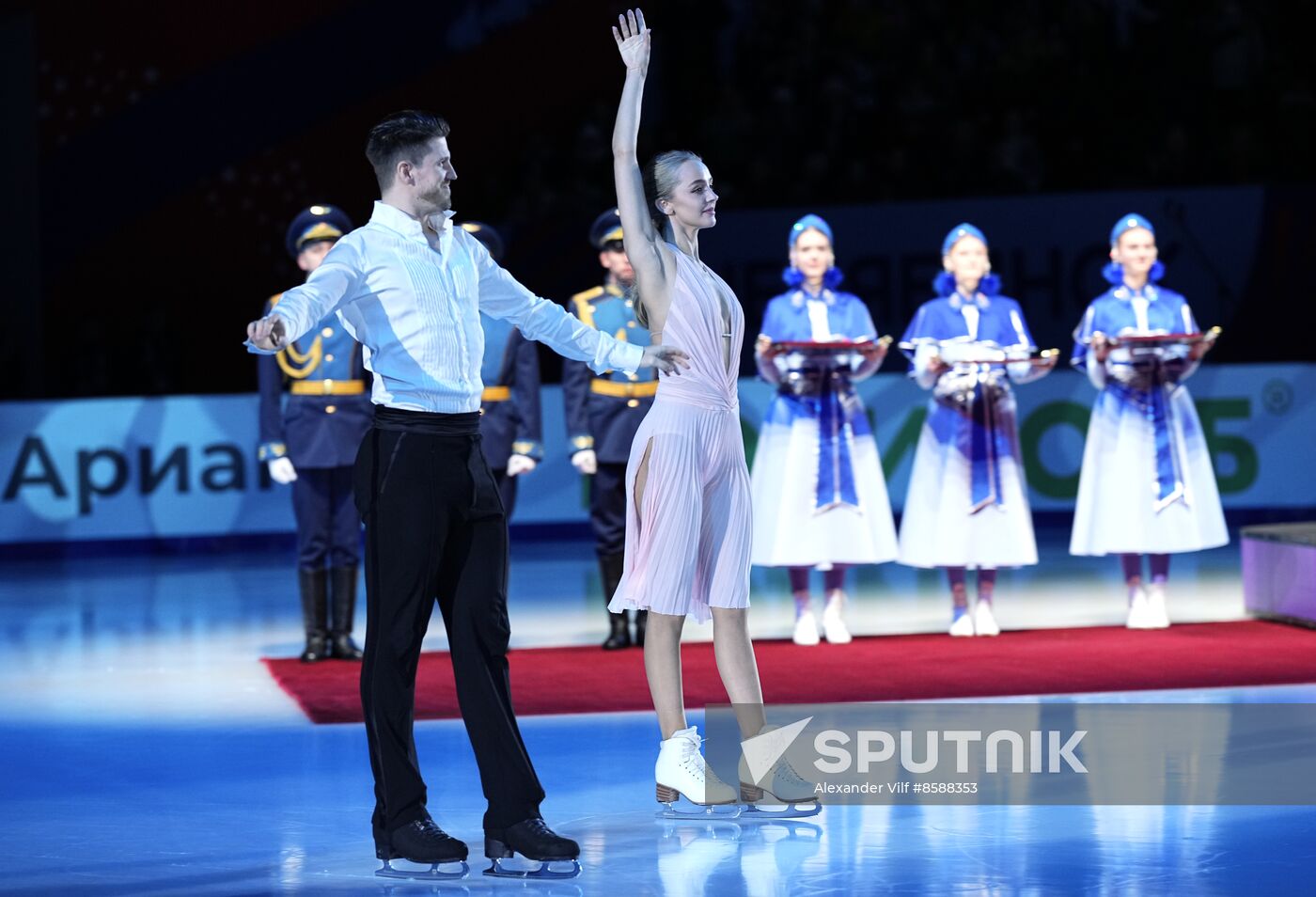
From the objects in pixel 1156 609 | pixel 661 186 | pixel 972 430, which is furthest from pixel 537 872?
pixel 1156 609

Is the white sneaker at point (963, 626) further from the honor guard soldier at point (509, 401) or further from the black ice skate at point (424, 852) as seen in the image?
the black ice skate at point (424, 852)

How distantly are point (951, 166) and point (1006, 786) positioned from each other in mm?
9944

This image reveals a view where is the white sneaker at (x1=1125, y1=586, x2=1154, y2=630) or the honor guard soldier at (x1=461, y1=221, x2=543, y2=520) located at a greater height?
the honor guard soldier at (x1=461, y1=221, x2=543, y2=520)

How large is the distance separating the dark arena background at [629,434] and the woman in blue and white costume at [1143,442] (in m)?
0.04

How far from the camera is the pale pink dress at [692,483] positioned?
5.23 meters

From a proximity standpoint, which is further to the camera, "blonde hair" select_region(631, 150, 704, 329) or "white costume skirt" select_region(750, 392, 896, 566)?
"white costume skirt" select_region(750, 392, 896, 566)

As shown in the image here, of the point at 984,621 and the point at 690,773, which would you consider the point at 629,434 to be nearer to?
the point at 984,621

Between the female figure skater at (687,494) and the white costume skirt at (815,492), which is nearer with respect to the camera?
the female figure skater at (687,494)

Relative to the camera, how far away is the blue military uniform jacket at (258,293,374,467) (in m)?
8.27

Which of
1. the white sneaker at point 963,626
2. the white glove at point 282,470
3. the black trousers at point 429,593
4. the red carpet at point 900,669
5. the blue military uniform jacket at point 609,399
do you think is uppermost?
the blue military uniform jacket at point 609,399

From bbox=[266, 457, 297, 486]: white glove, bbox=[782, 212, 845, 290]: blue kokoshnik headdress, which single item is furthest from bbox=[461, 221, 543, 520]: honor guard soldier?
bbox=[782, 212, 845, 290]: blue kokoshnik headdress

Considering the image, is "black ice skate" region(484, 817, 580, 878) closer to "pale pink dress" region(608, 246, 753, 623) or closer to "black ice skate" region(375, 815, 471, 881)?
"black ice skate" region(375, 815, 471, 881)

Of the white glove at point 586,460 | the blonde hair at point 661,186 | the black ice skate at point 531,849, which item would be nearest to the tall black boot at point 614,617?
the white glove at point 586,460

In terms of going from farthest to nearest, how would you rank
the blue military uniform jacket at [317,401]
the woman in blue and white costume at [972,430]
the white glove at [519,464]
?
the woman in blue and white costume at [972,430], the white glove at [519,464], the blue military uniform jacket at [317,401]
